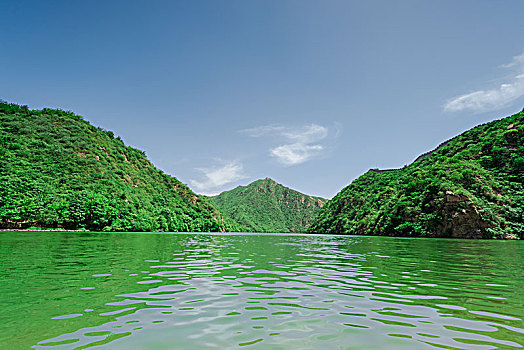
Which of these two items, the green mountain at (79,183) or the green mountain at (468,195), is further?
the green mountain at (468,195)

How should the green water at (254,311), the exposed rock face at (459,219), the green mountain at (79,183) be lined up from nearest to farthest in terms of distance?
the green water at (254,311) < the green mountain at (79,183) < the exposed rock face at (459,219)

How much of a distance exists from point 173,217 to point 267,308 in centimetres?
11533

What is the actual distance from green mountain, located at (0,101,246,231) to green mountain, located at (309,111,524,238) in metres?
80.1

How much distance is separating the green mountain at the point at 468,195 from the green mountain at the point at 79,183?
8007cm

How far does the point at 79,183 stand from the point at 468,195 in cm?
11395

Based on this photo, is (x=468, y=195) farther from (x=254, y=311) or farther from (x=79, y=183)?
(x=79, y=183)

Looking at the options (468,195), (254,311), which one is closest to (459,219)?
(468,195)

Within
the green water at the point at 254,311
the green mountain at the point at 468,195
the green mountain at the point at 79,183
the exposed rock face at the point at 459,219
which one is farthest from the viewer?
the green mountain at the point at 468,195

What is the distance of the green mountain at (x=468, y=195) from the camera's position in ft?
245

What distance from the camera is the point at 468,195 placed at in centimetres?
7875

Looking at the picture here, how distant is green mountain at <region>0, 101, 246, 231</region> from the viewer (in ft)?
232

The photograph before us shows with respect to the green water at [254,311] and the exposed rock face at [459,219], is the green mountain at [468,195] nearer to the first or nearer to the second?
the exposed rock face at [459,219]

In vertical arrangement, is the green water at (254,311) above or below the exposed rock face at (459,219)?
below

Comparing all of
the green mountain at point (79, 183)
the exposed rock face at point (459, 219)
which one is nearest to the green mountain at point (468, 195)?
the exposed rock face at point (459, 219)
